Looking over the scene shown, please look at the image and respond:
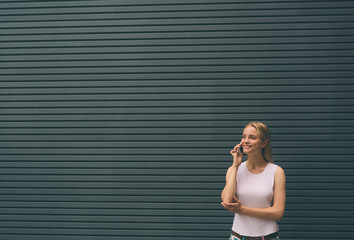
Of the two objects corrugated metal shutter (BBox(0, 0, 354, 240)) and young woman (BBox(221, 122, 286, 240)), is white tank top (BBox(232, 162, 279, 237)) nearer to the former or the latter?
young woman (BBox(221, 122, 286, 240))

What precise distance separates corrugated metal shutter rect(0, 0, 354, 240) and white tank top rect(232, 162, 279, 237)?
112cm

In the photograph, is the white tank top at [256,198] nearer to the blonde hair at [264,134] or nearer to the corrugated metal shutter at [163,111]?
the blonde hair at [264,134]

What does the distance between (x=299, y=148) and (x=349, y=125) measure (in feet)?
2.29

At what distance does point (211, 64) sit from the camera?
3.68m

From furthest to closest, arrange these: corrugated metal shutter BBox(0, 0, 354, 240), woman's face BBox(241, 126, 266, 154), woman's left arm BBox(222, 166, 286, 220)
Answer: corrugated metal shutter BBox(0, 0, 354, 240) < woman's face BBox(241, 126, 266, 154) < woman's left arm BBox(222, 166, 286, 220)

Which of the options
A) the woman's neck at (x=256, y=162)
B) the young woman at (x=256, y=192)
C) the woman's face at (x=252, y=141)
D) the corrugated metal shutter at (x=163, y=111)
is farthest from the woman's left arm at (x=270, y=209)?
the corrugated metal shutter at (x=163, y=111)

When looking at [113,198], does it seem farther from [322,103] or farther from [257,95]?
[322,103]

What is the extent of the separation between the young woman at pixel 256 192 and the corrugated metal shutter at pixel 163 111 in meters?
1.07

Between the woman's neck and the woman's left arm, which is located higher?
the woman's neck

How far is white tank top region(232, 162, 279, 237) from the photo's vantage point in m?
2.42

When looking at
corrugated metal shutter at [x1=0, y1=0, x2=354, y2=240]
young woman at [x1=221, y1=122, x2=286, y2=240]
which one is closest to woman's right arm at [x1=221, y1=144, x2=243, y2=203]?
young woman at [x1=221, y1=122, x2=286, y2=240]

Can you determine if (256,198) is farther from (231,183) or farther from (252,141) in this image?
(252,141)

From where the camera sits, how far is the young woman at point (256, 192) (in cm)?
238

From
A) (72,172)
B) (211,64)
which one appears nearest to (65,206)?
(72,172)
